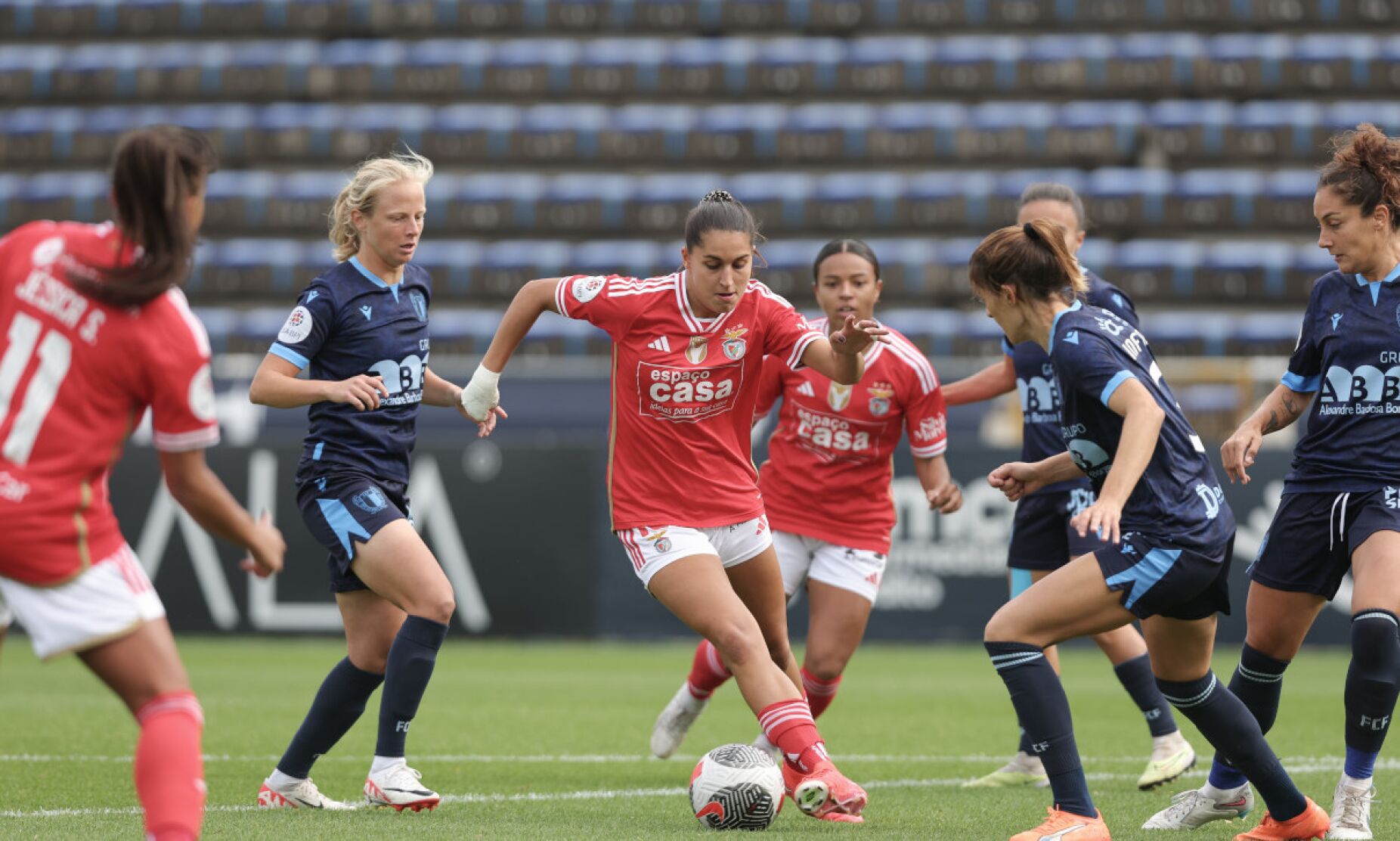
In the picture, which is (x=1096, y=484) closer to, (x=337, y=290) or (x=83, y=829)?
(x=337, y=290)

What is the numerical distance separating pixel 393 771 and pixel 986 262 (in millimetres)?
2673

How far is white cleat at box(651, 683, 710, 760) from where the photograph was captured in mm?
6914

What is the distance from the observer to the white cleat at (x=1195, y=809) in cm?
534

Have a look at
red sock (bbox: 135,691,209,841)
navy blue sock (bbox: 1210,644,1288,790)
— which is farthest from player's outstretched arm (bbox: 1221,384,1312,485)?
red sock (bbox: 135,691,209,841)

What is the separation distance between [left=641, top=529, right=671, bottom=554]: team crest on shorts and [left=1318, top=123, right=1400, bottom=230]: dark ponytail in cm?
243

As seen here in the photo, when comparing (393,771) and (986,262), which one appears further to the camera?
(393,771)

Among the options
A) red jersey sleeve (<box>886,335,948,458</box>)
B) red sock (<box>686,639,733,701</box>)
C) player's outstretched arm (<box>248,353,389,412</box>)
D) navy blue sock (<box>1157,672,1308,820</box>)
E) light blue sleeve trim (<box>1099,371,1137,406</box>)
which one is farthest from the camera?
red jersey sleeve (<box>886,335,948,458</box>)

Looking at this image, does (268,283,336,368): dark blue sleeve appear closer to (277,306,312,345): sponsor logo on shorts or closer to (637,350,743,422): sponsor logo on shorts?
(277,306,312,345): sponsor logo on shorts

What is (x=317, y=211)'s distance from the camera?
19.4 metres

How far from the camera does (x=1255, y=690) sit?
→ 5.34 meters

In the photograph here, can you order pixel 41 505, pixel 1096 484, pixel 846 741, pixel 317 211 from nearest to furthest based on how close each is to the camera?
pixel 41 505, pixel 1096 484, pixel 846 741, pixel 317 211

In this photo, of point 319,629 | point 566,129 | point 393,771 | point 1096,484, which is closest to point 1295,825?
point 1096,484

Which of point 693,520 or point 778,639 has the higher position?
point 693,520

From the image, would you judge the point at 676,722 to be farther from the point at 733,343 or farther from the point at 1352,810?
the point at 1352,810
